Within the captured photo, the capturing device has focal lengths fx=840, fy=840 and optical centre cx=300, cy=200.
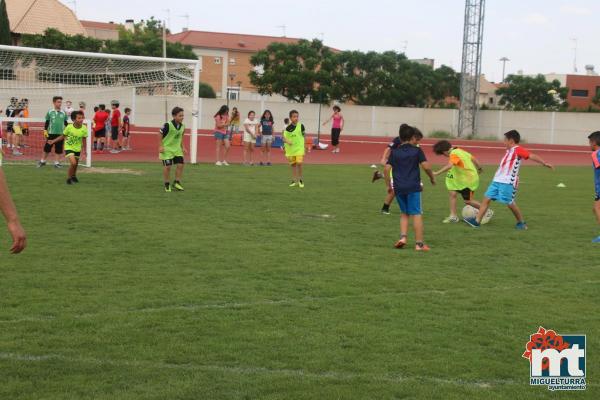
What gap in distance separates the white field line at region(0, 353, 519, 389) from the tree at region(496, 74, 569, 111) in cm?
6346

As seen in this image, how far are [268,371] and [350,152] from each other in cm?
3125

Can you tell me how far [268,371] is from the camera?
5703mm

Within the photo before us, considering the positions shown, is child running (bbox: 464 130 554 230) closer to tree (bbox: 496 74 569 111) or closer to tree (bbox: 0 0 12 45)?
tree (bbox: 0 0 12 45)

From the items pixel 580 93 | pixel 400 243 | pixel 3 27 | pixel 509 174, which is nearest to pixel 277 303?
pixel 400 243

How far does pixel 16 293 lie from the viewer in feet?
25.2

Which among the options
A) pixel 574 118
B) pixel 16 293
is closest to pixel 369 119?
pixel 574 118

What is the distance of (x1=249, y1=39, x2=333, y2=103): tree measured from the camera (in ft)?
189

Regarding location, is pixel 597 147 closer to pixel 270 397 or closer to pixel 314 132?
pixel 270 397

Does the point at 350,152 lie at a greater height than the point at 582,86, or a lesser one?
lesser

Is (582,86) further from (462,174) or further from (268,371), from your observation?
(268,371)

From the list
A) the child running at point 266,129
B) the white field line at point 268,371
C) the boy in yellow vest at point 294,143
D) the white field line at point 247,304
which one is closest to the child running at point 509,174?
the white field line at point 247,304

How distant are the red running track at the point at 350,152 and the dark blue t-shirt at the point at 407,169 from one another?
15.9m

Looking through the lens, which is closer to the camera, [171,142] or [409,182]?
[409,182]

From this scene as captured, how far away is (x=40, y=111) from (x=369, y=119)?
22339mm
